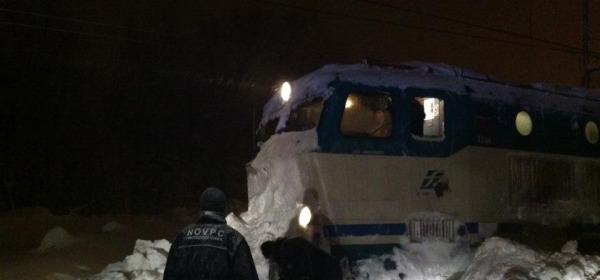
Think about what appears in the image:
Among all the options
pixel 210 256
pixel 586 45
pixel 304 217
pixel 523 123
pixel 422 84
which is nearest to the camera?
pixel 210 256

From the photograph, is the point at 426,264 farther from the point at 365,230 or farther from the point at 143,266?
the point at 143,266

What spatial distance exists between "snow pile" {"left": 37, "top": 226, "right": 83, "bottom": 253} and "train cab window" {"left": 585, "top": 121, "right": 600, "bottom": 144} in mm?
9399

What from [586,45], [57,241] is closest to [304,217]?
[57,241]

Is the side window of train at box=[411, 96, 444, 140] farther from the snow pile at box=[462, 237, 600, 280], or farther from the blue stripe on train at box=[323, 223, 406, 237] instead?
the snow pile at box=[462, 237, 600, 280]

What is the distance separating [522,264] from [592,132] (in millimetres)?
3722

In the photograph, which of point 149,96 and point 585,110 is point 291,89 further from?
point 149,96

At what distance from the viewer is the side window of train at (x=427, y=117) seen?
8367 millimetres

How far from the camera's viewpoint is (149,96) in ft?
73.6


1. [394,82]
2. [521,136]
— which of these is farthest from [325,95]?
[521,136]

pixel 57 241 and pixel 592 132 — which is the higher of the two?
pixel 592 132

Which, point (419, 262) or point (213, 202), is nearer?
point (213, 202)

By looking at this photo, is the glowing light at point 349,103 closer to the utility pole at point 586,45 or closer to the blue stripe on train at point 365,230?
the blue stripe on train at point 365,230

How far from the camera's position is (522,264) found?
25.4ft

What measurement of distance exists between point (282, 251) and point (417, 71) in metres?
3.82
